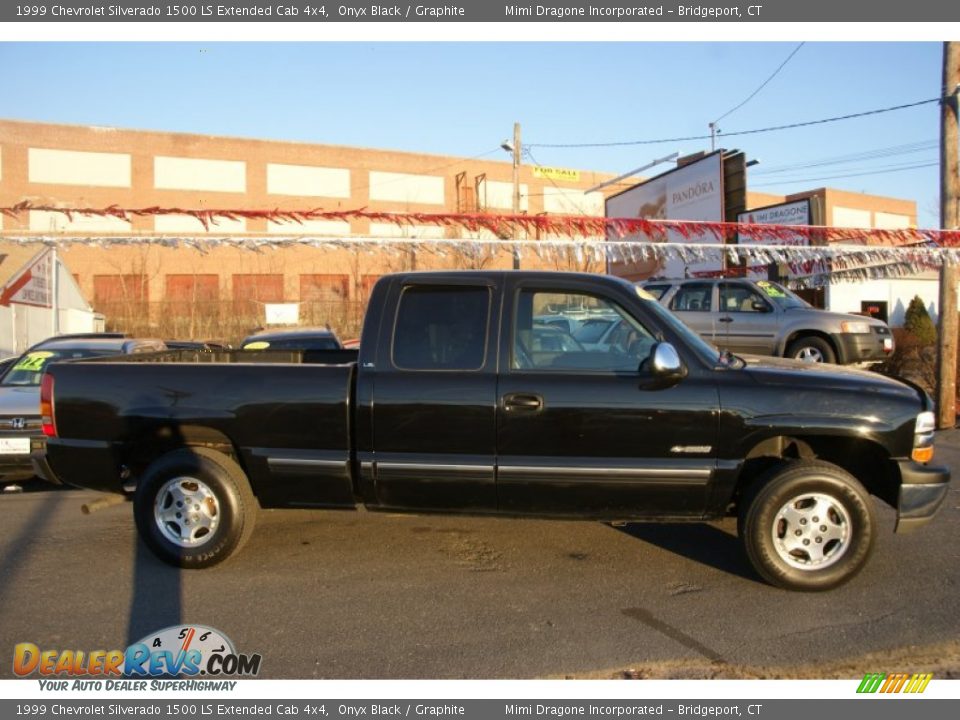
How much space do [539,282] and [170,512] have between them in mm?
2944

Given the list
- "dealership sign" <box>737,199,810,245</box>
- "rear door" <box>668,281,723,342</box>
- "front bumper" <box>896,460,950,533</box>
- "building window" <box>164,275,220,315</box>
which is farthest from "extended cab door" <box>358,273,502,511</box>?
"building window" <box>164,275,220,315</box>

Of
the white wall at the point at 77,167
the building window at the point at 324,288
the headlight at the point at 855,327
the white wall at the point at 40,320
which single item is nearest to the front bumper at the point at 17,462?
the white wall at the point at 40,320

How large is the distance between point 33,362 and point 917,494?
888cm

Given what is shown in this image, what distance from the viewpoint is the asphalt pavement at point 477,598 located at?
352 cm

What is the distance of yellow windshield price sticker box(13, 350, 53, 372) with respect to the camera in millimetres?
7988

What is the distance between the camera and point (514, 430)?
4285 millimetres

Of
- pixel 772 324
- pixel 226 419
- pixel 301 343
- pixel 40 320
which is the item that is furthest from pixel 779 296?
pixel 40 320

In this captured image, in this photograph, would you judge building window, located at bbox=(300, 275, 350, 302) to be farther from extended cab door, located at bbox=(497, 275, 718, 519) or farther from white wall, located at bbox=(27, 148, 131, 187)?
extended cab door, located at bbox=(497, 275, 718, 519)

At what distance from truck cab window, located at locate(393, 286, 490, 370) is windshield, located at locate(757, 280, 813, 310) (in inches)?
317

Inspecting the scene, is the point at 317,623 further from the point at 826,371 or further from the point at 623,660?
the point at 826,371

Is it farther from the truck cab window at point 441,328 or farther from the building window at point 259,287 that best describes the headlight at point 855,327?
the building window at point 259,287

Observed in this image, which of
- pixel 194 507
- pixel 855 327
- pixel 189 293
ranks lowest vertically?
pixel 194 507

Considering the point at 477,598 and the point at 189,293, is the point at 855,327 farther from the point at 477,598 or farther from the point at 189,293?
the point at 189,293

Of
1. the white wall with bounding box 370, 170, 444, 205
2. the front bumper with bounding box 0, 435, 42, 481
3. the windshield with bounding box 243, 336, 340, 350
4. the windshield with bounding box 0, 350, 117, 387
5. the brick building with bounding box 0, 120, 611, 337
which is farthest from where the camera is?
the white wall with bounding box 370, 170, 444, 205
